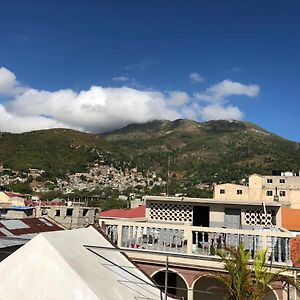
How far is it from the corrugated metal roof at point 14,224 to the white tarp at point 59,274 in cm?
1186

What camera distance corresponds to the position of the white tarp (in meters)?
5.20

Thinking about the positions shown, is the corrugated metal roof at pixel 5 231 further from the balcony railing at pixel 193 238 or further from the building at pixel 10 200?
the building at pixel 10 200

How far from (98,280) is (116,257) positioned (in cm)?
166

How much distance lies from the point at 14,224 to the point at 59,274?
530 inches

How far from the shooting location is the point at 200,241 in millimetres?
9742

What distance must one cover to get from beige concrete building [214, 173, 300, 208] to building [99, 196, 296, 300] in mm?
30524

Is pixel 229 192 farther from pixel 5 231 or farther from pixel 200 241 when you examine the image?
pixel 200 241

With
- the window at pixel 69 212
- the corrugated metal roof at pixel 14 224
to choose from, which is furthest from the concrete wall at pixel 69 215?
the corrugated metal roof at pixel 14 224

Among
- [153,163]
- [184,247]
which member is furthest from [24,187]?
[184,247]

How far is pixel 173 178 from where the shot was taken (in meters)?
132

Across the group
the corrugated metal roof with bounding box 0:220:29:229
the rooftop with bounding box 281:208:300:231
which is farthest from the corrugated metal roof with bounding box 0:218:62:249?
the rooftop with bounding box 281:208:300:231

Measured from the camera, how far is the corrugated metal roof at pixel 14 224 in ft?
55.3

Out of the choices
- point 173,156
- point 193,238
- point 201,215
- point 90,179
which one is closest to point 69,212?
point 201,215

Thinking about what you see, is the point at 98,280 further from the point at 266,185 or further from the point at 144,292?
the point at 266,185
